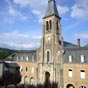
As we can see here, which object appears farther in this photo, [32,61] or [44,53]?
[32,61]

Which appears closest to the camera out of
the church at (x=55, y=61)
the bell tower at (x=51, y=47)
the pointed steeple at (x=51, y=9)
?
the church at (x=55, y=61)

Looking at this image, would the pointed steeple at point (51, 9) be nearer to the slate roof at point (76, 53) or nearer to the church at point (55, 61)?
the church at point (55, 61)

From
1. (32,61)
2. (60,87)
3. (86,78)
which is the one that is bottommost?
(60,87)

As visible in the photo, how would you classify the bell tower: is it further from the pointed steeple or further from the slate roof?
the slate roof

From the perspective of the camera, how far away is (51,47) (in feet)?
124

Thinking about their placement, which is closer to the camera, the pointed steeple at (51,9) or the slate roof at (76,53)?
the slate roof at (76,53)

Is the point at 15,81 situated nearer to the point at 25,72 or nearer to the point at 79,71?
the point at 25,72

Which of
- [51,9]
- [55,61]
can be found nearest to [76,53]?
[55,61]

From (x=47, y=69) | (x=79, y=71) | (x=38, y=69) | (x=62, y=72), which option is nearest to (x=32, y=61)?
(x=38, y=69)

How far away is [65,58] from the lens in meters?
35.2

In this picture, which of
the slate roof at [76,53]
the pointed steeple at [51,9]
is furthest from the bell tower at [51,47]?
the slate roof at [76,53]

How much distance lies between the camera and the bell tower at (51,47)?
3619cm

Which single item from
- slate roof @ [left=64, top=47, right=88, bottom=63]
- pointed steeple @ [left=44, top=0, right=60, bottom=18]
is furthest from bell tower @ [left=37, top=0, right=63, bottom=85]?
slate roof @ [left=64, top=47, right=88, bottom=63]

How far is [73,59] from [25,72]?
17.8 m
